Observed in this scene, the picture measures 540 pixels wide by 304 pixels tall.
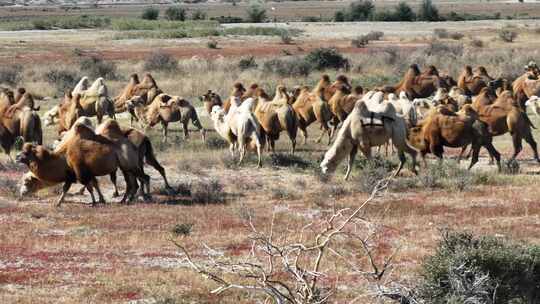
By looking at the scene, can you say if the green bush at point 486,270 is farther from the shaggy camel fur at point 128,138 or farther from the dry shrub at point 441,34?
the dry shrub at point 441,34

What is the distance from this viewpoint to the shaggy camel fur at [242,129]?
2395cm

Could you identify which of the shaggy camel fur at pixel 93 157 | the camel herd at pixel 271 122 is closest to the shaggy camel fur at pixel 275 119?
the camel herd at pixel 271 122

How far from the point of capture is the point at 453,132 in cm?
2247

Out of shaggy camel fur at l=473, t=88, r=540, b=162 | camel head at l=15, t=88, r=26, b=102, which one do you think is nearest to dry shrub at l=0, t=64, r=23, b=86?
camel head at l=15, t=88, r=26, b=102

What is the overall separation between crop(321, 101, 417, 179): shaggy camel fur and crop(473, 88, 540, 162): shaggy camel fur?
107 inches

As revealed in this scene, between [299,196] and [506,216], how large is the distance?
4059mm

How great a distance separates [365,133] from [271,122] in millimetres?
4194

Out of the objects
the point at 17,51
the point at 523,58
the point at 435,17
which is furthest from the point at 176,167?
the point at 435,17

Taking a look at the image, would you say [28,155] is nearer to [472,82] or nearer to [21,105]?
[21,105]

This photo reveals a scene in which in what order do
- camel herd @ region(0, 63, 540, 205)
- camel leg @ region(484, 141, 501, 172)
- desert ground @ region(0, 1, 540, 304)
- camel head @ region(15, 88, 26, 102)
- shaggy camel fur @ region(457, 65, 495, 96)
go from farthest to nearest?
shaggy camel fur @ region(457, 65, 495, 96)
camel head @ region(15, 88, 26, 102)
camel leg @ region(484, 141, 501, 172)
camel herd @ region(0, 63, 540, 205)
desert ground @ region(0, 1, 540, 304)

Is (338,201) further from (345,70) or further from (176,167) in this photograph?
(345,70)

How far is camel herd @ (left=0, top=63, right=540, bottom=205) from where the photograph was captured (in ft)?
62.0

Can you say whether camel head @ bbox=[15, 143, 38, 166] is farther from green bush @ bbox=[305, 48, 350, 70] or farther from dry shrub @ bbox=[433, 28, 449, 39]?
dry shrub @ bbox=[433, 28, 449, 39]

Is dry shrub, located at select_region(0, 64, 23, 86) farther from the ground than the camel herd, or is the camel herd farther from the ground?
the camel herd
